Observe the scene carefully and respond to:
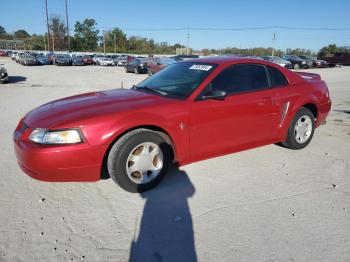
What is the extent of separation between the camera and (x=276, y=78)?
477cm

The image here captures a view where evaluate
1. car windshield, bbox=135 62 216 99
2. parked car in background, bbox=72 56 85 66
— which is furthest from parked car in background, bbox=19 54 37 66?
car windshield, bbox=135 62 216 99

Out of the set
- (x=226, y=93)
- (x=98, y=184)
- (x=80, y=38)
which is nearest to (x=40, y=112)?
(x=98, y=184)

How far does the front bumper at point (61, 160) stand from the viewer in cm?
319

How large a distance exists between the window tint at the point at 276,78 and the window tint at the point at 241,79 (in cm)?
12

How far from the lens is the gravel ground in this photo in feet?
8.63

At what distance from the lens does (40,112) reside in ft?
12.7

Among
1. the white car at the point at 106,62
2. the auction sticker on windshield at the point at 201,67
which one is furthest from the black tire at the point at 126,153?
the white car at the point at 106,62

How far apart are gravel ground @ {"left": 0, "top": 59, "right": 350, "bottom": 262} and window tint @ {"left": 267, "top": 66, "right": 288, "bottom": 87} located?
1190mm

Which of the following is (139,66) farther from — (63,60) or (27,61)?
(27,61)

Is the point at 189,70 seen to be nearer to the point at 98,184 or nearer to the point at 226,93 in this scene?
the point at 226,93

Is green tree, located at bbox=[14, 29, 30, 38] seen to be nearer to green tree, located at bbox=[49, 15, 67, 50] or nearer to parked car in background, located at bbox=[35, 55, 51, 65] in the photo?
green tree, located at bbox=[49, 15, 67, 50]

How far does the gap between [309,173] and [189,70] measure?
2.21 metres

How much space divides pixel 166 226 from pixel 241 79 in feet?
7.84

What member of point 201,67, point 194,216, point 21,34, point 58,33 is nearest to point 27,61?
point 201,67
